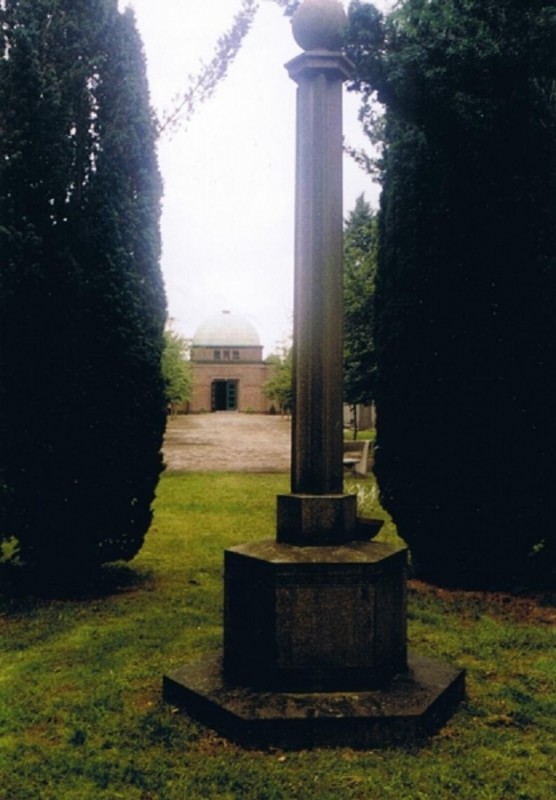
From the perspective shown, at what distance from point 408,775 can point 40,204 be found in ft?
18.4

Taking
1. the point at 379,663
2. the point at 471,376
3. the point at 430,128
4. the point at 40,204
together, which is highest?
the point at 430,128

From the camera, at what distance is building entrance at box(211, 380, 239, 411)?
2945 inches

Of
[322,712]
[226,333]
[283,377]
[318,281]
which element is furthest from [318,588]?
[226,333]

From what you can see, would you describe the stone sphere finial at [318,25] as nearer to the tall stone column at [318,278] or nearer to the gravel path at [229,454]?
the tall stone column at [318,278]

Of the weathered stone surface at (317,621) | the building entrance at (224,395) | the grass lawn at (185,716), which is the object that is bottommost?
the grass lawn at (185,716)

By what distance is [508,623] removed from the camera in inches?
227

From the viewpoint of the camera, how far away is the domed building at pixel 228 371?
242 feet

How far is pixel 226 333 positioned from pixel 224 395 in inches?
294

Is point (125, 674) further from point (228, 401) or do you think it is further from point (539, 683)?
point (228, 401)

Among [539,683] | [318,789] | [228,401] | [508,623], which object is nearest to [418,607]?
[508,623]

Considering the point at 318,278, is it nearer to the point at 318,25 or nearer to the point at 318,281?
the point at 318,281

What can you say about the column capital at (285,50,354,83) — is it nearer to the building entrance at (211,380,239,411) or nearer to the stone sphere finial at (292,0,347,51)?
the stone sphere finial at (292,0,347,51)

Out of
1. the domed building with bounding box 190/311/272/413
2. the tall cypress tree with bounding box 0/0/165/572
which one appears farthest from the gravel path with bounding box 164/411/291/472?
the domed building with bounding box 190/311/272/413

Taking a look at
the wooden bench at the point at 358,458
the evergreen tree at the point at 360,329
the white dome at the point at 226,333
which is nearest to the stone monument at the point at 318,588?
the wooden bench at the point at 358,458
